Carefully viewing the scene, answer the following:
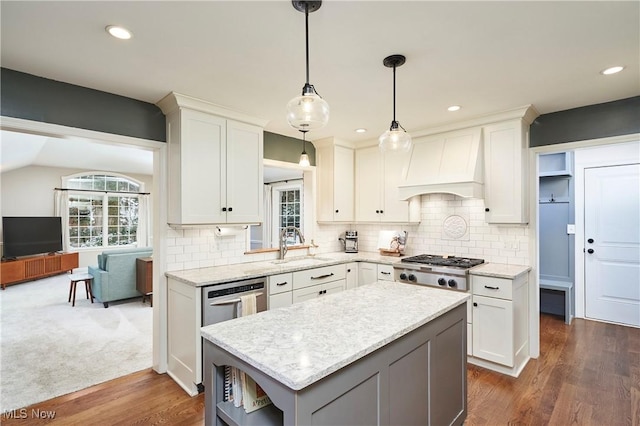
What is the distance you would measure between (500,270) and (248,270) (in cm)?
241

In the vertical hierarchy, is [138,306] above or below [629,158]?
below

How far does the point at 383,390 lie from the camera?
144cm

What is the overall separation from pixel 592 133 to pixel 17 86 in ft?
15.6

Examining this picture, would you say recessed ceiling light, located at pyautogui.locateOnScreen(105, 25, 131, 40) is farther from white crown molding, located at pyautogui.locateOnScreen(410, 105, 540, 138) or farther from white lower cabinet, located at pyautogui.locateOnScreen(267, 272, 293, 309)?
white crown molding, located at pyautogui.locateOnScreen(410, 105, 540, 138)

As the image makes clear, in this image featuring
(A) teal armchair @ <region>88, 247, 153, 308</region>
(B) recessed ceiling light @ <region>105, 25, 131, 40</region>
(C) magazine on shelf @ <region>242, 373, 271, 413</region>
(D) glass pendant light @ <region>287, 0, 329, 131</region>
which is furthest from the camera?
(A) teal armchair @ <region>88, 247, 153, 308</region>

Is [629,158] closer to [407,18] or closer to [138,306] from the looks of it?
[407,18]

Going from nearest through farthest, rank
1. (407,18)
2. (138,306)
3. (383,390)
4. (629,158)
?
(383,390) → (407,18) → (629,158) → (138,306)

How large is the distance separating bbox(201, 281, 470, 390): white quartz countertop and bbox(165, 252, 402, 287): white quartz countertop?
111cm

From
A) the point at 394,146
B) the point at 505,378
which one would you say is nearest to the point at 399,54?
the point at 394,146

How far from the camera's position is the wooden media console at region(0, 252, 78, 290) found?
6.59 metres

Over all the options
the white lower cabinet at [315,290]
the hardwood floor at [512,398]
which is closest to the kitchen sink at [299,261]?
the white lower cabinet at [315,290]

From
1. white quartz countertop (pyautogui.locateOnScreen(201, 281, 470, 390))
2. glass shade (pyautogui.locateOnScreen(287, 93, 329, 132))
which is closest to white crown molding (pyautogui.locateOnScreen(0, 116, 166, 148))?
glass shade (pyautogui.locateOnScreen(287, 93, 329, 132))

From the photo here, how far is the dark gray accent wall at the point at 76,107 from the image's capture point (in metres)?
2.32

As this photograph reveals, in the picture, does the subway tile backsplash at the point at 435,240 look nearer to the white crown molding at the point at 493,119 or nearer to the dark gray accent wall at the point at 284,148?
the white crown molding at the point at 493,119
